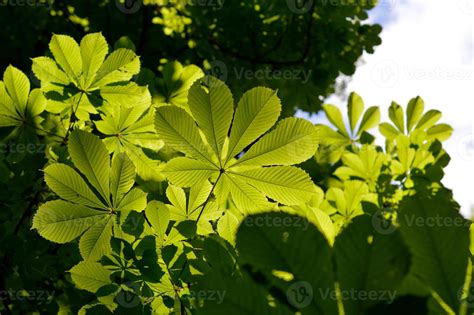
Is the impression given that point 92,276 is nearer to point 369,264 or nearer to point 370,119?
point 369,264

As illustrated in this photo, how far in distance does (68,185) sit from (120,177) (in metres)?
0.14

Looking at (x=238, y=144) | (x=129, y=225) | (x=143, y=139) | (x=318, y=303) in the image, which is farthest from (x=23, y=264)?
(x=318, y=303)

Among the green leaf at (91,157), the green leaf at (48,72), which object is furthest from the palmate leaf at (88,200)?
the green leaf at (48,72)

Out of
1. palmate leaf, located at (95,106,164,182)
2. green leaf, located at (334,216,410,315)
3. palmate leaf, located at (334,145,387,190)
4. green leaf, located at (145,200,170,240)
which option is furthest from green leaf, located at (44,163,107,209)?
palmate leaf, located at (334,145,387,190)

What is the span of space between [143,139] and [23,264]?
2.42ft

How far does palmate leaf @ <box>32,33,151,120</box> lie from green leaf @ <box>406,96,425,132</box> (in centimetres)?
162

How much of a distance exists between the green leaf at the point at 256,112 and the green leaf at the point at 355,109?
1555 millimetres

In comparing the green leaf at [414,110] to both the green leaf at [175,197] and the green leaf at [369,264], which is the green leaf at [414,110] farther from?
the green leaf at [369,264]

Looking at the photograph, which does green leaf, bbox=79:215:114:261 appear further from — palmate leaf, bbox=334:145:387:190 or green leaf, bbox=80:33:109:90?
palmate leaf, bbox=334:145:387:190

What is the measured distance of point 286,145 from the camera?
1107 millimetres

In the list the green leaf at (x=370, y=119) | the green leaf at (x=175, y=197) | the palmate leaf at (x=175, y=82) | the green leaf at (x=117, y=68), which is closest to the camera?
the green leaf at (x=175, y=197)

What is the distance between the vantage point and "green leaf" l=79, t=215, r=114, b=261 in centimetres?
110

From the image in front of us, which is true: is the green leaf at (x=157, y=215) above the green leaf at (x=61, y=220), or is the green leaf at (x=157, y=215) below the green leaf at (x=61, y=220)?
above

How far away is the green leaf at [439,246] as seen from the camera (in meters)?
0.49
